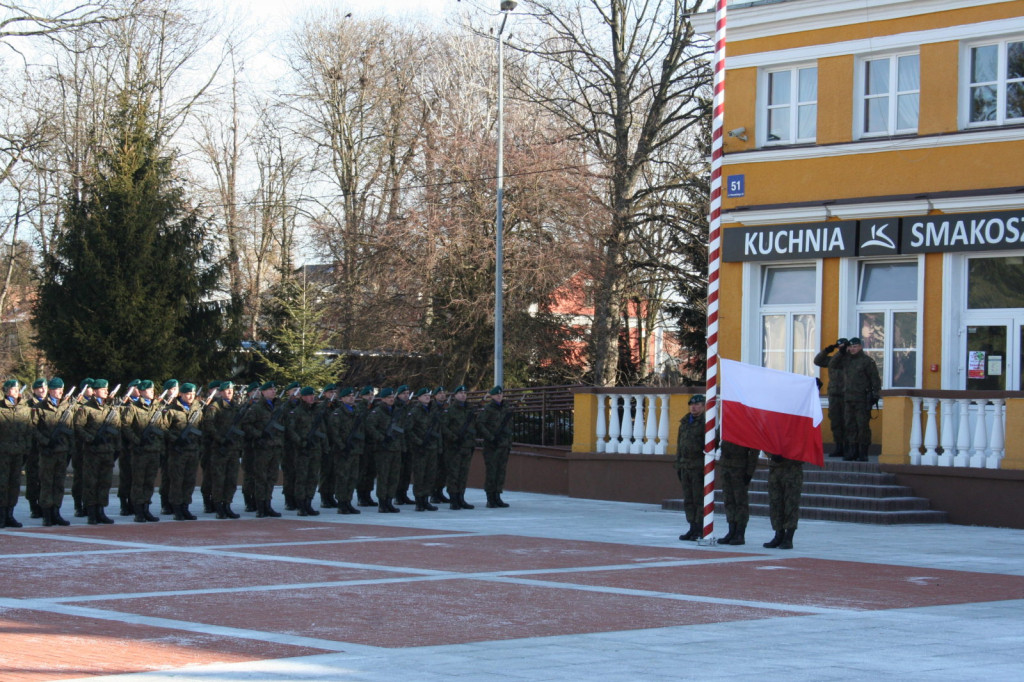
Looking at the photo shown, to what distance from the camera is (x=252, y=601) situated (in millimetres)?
9961

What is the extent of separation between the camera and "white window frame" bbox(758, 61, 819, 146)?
2166 centimetres

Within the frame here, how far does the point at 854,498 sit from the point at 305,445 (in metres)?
7.39

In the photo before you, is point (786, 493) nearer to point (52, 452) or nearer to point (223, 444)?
point (223, 444)

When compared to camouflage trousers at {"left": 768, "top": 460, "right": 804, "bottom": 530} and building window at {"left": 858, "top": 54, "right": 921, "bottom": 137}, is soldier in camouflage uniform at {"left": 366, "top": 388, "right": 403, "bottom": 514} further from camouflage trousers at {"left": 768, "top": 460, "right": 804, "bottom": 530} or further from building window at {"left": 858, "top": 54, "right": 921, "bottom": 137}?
building window at {"left": 858, "top": 54, "right": 921, "bottom": 137}

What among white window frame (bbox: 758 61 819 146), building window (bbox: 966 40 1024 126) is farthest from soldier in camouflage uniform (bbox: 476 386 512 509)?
building window (bbox: 966 40 1024 126)

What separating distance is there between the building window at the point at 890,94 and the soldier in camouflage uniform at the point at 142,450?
1137cm

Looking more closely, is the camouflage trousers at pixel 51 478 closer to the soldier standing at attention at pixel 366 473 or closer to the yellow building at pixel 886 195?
the soldier standing at attention at pixel 366 473

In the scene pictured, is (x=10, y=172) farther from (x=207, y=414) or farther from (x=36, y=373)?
(x=207, y=414)

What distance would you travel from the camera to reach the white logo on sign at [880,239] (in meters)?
20.6

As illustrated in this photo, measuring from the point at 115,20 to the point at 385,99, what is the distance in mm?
18395

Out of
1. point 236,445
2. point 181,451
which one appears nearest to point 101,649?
point 181,451

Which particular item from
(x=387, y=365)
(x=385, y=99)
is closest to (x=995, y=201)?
(x=387, y=365)

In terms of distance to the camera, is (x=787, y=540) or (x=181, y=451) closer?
(x=787, y=540)

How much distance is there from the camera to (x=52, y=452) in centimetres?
1688
